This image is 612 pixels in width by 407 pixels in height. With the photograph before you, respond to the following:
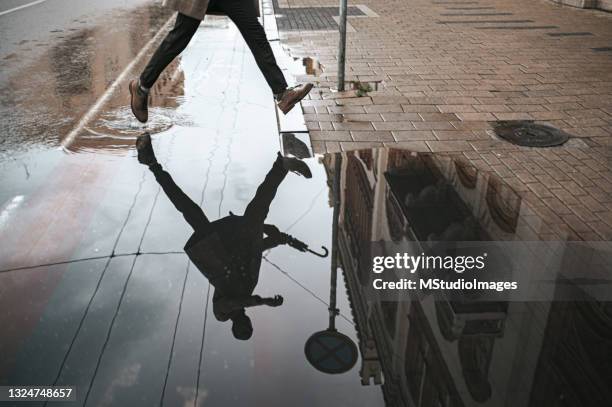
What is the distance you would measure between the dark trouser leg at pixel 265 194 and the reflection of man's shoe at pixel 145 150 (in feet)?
3.70

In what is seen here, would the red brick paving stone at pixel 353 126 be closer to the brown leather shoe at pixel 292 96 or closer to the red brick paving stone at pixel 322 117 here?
the red brick paving stone at pixel 322 117

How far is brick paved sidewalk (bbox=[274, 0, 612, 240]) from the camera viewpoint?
4.97m

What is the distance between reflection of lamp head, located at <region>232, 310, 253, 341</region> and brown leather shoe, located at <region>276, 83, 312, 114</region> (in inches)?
132

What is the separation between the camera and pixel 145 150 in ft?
18.8

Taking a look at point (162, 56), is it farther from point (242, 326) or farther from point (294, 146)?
point (242, 326)

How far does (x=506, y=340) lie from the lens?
3.08 metres

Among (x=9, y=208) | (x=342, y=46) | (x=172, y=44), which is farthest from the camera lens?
(x=342, y=46)

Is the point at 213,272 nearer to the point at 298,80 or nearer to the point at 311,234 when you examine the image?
the point at 311,234

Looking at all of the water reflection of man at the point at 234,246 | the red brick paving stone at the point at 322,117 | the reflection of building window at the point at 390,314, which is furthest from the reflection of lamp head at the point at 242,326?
the red brick paving stone at the point at 322,117

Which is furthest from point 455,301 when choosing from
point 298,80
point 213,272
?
point 298,80

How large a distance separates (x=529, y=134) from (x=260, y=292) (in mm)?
3793

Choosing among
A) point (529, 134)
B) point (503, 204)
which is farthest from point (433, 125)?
point (503, 204)

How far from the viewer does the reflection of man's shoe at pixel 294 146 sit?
5609mm

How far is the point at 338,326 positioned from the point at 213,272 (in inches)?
36.4
